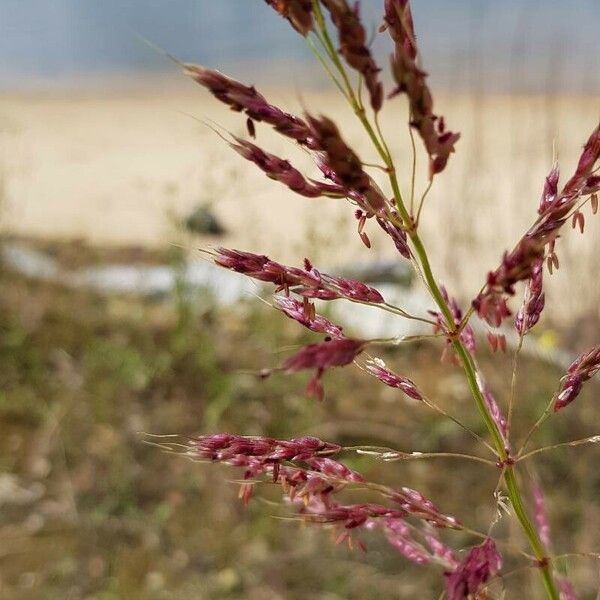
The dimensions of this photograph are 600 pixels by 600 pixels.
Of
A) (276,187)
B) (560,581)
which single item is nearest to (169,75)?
(276,187)

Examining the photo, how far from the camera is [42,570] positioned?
131 inches

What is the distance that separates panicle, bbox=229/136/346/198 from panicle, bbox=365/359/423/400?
0.82ft

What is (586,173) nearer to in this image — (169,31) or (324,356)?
(324,356)

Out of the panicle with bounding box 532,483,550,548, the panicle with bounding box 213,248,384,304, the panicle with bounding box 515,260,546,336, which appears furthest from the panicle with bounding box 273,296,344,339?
the panicle with bounding box 532,483,550,548

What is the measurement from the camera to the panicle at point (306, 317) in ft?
3.19

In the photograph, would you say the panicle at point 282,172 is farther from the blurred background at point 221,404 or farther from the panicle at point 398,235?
the blurred background at point 221,404

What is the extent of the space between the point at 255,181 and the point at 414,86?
375 inches

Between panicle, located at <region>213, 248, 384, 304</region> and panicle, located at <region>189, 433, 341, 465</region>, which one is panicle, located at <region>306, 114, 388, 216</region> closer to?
panicle, located at <region>213, 248, 384, 304</region>

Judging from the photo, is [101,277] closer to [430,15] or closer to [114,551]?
[114,551]

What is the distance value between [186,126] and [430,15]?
51.1ft

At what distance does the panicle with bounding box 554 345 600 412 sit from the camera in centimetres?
98

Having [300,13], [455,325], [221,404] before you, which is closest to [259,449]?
[455,325]

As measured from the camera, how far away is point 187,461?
154 inches

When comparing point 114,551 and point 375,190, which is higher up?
point 375,190
